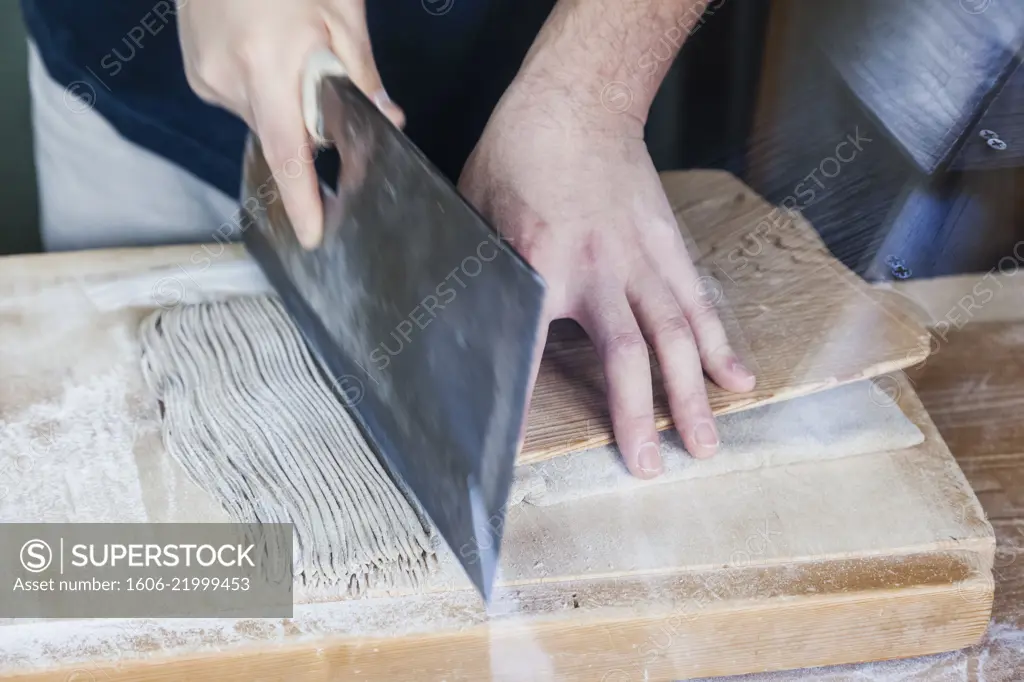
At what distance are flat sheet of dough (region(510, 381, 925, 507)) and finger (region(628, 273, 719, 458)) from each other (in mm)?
13

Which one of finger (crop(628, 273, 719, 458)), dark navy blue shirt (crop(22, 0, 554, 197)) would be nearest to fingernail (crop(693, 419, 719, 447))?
finger (crop(628, 273, 719, 458))

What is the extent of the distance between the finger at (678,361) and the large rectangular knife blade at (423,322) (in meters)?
0.16

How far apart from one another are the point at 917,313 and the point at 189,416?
58 centimetres

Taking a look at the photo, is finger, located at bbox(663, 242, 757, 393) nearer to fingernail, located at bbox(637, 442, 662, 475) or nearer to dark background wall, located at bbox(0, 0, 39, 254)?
fingernail, located at bbox(637, 442, 662, 475)

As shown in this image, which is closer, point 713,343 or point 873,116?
point 713,343

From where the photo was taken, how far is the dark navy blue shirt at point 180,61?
828mm

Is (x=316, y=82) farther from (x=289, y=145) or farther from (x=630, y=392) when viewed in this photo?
(x=630, y=392)

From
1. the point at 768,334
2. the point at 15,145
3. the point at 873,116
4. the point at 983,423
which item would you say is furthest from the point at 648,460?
the point at 15,145

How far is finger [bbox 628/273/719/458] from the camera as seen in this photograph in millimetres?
556

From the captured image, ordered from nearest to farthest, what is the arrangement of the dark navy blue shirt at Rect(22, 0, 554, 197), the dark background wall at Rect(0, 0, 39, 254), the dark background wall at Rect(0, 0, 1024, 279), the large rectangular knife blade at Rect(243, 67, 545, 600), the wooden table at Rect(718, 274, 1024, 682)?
the large rectangular knife blade at Rect(243, 67, 545, 600)
the wooden table at Rect(718, 274, 1024, 682)
the dark background wall at Rect(0, 0, 1024, 279)
the dark navy blue shirt at Rect(22, 0, 554, 197)
the dark background wall at Rect(0, 0, 39, 254)

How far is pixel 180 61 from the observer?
2.78 ft

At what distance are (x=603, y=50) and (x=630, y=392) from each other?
307 mm

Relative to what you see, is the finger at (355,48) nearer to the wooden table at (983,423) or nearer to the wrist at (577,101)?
the wrist at (577,101)

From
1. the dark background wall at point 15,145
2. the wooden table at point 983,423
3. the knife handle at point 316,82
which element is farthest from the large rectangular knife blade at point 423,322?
the dark background wall at point 15,145
